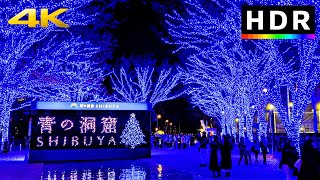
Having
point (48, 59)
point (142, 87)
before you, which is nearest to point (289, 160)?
point (48, 59)

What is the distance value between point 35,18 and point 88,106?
565 cm

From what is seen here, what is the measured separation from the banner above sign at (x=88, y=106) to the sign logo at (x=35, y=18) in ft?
14.1

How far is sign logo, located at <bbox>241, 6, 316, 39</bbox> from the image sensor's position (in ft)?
33.7

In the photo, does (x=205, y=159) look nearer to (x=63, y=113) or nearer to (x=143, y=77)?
(x=63, y=113)

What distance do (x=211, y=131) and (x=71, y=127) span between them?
33807 millimetres

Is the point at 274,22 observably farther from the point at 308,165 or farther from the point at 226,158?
the point at 226,158

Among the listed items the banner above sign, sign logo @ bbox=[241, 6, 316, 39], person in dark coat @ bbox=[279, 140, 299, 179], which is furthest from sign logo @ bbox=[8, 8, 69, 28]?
sign logo @ bbox=[241, 6, 316, 39]

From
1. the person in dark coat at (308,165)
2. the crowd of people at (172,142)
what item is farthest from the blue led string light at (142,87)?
the person in dark coat at (308,165)

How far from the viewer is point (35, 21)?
22.0 meters

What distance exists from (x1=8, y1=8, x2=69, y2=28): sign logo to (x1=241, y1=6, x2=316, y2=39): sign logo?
42.3 feet

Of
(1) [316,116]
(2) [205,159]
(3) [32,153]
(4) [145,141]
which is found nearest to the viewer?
(2) [205,159]

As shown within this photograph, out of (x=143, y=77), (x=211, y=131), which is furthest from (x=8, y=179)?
(x=211, y=131)

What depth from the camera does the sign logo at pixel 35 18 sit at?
21.6 metres

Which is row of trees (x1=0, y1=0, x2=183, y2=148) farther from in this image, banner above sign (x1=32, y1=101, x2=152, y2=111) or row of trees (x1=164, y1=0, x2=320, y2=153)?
row of trees (x1=164, y1=0, x2=320, y2=153)
